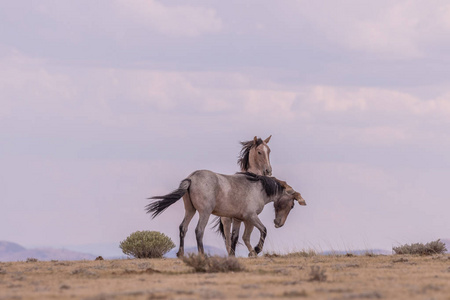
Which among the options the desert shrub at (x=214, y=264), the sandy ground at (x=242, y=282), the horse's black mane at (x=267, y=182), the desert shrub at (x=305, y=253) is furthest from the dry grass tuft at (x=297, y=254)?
the desert shrub at (x=214, y=264)

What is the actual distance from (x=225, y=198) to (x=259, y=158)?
9.82ft

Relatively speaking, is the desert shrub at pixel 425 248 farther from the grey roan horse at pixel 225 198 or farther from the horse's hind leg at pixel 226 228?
the horse's hind leg at pixel 226 228

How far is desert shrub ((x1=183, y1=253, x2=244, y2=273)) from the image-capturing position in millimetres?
14805

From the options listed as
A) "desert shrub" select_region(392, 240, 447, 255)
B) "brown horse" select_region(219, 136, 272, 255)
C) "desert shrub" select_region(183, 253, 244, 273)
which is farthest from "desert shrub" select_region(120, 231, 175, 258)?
"desert shrub" select_region(183, 253, 244, 273)

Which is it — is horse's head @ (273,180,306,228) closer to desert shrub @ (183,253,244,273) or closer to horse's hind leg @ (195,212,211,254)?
horse's hind leg @ (195,212,211,254)

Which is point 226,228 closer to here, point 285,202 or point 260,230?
point 260,230

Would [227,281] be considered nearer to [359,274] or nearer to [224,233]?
[359,274]

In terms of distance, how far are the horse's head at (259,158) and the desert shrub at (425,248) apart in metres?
4.55

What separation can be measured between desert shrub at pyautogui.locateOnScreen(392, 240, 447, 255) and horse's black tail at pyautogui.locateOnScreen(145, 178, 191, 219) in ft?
23.4

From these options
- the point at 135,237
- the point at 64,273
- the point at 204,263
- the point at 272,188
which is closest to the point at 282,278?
the point at 204,263

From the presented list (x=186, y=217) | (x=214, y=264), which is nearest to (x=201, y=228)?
(x=186, y=217)

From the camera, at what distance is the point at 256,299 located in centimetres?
1012

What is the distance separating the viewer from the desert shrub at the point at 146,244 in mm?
23516

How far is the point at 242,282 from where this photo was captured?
1263cm
